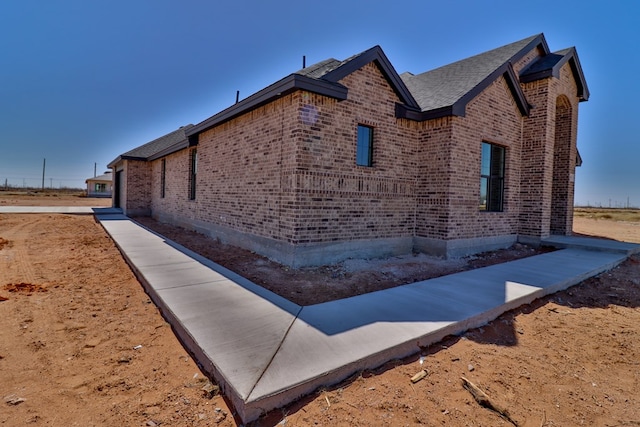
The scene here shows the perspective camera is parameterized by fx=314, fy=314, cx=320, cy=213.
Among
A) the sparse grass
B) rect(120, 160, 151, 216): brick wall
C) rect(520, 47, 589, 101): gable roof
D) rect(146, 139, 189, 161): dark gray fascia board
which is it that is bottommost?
the sparse grass

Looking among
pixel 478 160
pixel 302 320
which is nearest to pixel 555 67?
pixel 478 160

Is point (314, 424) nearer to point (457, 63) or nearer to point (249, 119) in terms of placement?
point (249, 119)

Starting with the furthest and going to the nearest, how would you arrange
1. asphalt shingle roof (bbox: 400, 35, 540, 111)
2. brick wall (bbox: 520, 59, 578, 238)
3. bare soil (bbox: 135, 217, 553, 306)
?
brick wall (bbox: 520, 59, 578, 238)
asphalt shingle roof (bbox: 400, 35, 540, 111)
bare soil (bbox: 135, 217, 553, 306)

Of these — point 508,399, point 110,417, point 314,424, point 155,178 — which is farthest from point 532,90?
point 155,178

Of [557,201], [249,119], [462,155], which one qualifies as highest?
[249,119]

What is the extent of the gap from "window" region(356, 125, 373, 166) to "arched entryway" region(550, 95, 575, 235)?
8.70m

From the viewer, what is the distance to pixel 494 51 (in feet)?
36.2

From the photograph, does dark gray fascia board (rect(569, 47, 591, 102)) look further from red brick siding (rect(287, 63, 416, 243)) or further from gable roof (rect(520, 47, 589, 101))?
red brick siding (rect(287, 63, 416, 243))

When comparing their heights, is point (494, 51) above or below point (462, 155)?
above

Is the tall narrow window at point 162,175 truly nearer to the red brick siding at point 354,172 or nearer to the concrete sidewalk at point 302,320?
the concrete sidewalk at point 302,320

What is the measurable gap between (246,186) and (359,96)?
3.85 m

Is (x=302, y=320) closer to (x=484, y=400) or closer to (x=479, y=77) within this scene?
(x=484, y=400)

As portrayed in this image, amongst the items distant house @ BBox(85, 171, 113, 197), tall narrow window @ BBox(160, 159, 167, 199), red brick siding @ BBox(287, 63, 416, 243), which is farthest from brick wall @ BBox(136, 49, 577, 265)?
distant house @ BBox(85, 171, 113, 197)

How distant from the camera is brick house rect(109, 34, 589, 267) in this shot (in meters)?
7.07
